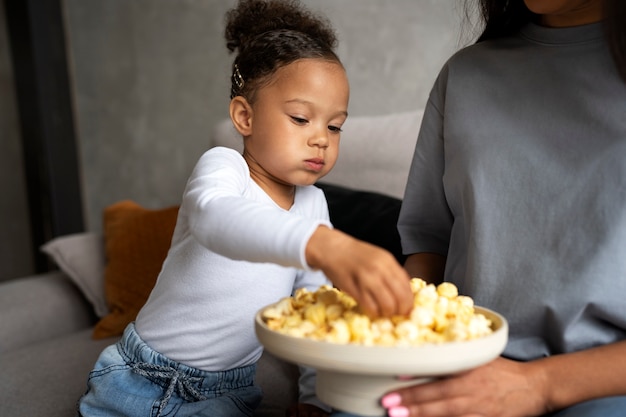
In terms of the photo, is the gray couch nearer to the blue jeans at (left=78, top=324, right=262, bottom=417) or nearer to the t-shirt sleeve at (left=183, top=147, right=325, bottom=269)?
the blue jeans at (left=78, top=324, right=262, bottom=417)

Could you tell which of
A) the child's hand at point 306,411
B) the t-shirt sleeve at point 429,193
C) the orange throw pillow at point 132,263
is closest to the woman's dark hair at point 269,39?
the t-shirt sleeve at point 429,193

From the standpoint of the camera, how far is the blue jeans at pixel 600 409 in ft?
2.93

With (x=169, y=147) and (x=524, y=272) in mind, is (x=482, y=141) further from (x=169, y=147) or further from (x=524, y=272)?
(x=169, y=147)

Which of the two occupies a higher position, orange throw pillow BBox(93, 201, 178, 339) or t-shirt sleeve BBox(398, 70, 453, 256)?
t-shirt sleeve BBox(398, 70, 453, 256)

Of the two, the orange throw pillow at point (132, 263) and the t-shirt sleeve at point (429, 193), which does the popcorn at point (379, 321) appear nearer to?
the t-shirt sleeve at point (429, 193)

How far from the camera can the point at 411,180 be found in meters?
1.34

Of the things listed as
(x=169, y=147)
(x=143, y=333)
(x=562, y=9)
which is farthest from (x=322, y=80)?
(x=169, y=147)

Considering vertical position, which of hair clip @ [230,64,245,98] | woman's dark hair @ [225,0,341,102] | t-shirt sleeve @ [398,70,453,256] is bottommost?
t-shirt sleeve @ [398,70,453,256]

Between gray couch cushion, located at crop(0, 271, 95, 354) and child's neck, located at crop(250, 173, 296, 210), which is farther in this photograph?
gray couch cushion, located at crop(0, 271, 95, 354)

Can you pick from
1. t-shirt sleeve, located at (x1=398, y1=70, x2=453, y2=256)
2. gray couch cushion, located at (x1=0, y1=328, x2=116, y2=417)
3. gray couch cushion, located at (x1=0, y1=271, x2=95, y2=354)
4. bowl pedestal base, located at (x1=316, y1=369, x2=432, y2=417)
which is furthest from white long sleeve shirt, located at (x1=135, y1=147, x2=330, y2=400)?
gray couch cushion, located at (x1=0, y1=271, x2=95, y2=354)

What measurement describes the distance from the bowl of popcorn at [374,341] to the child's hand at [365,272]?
25 mm

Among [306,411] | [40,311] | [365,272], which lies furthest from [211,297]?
[40,311]

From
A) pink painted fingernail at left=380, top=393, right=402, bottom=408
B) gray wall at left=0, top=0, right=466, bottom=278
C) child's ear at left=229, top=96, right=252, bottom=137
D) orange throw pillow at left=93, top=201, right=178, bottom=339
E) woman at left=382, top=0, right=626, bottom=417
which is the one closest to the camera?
pink painted fingernail at left=380, top=393, right=402, bottom=408

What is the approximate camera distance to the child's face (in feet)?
4.04
